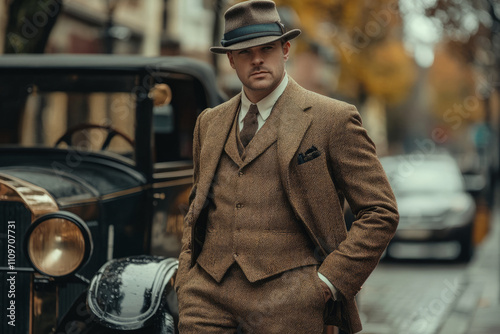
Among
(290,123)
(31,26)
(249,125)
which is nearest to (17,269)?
(249,125)

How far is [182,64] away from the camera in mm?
5148

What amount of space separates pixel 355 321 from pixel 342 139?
69 cm

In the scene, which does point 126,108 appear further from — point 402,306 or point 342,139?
point 402,306

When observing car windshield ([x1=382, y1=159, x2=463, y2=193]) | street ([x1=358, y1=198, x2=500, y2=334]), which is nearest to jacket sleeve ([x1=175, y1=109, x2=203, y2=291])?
street ([x1=358, y1=198, x2=500, y2=334])

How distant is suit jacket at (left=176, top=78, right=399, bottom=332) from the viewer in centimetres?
288

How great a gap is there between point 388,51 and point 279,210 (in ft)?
102

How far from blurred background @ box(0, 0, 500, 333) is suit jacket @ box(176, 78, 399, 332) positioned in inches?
173

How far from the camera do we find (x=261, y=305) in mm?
2885

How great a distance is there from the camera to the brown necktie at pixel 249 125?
3082mm

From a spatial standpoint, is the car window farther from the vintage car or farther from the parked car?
the parked car

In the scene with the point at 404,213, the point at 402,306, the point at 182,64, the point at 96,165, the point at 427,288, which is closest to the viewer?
the point at 96,165

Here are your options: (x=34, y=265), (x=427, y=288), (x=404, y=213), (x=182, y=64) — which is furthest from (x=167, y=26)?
(x=34, y=265)

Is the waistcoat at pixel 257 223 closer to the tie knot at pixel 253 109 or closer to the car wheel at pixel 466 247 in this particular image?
the tie knot at pixel 253 109

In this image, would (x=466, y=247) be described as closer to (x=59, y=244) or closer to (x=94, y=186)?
(x=94, y=186)
